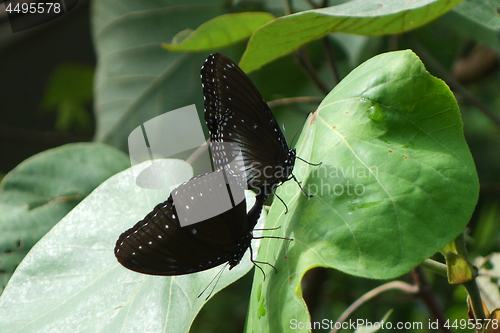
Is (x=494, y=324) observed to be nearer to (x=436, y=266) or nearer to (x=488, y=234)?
(x=436, y=266)

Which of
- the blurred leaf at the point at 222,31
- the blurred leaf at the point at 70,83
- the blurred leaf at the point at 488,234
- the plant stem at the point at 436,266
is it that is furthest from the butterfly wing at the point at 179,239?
the blurred leaf at the point at 70,83

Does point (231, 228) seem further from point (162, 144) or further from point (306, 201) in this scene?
point (162, 144)

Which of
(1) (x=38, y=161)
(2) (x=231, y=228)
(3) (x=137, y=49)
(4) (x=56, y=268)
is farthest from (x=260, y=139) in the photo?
(3) (x=137, y=49)

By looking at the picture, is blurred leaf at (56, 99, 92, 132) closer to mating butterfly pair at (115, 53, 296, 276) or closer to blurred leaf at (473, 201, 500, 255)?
mating butterfly pair at (115, 53, 296, 276)

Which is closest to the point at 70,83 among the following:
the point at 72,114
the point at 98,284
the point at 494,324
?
the point at 72,114

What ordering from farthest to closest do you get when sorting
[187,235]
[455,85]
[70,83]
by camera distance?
1. [70,83]
2. [455,85]
3. [187,235]

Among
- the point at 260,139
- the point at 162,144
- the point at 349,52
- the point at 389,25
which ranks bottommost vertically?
the point at 162,144

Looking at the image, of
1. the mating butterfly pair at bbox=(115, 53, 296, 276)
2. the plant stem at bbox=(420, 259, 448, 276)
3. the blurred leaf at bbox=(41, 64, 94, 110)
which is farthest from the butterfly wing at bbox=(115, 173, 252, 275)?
the blurred leaf at bbox=(41, 64, 94, 110)

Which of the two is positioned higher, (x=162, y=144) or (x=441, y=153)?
(x=441, y=153)
